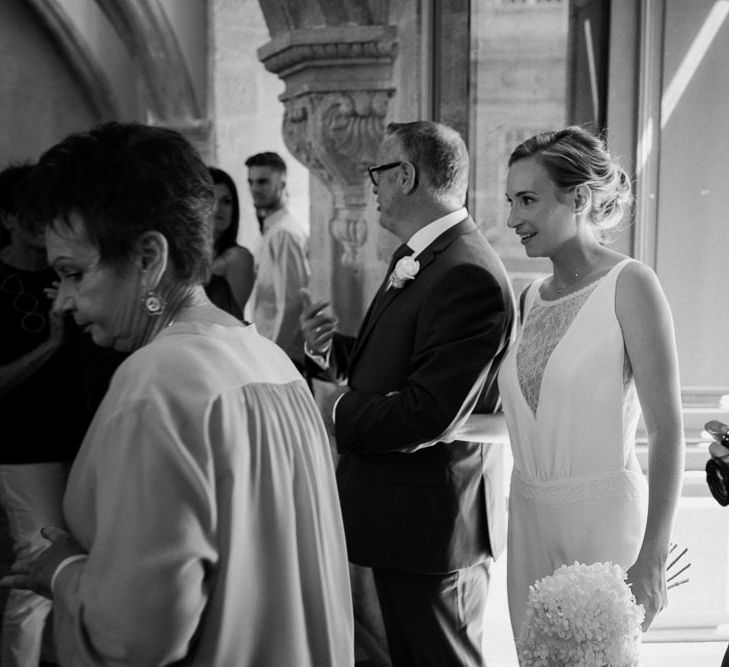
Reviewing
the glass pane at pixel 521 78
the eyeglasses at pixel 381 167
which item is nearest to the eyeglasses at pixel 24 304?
the eyeglasses at pixel 381 167

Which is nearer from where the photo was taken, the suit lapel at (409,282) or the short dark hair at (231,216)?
the suit lapel at (409,282)

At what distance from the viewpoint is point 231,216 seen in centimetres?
467

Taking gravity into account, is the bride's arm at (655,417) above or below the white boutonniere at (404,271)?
below

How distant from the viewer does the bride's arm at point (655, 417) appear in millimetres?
2145

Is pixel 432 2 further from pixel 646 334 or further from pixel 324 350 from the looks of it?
pixel 646 334

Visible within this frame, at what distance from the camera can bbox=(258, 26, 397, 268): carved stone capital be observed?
4250 mm

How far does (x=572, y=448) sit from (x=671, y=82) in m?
1.89

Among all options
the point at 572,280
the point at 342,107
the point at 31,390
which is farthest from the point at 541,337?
the point at 342,107

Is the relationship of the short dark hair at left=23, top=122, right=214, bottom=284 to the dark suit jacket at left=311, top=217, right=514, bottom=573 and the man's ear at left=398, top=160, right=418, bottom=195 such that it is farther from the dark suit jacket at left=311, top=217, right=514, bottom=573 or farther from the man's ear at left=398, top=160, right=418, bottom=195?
the man's ear at left=398, top=160, right=418, bottom=195

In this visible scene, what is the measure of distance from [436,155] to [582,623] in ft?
5.20

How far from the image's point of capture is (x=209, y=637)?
1.24 metres

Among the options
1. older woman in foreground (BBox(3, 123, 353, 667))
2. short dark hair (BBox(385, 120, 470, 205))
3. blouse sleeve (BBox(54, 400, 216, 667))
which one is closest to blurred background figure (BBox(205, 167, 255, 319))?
short dark hair (BBox(385, 120, 470, 205))

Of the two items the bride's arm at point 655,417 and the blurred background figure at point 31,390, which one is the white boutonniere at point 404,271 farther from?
the blurred background figure at point 31,390

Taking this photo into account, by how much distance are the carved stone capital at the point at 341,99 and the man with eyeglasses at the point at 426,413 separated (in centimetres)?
154
